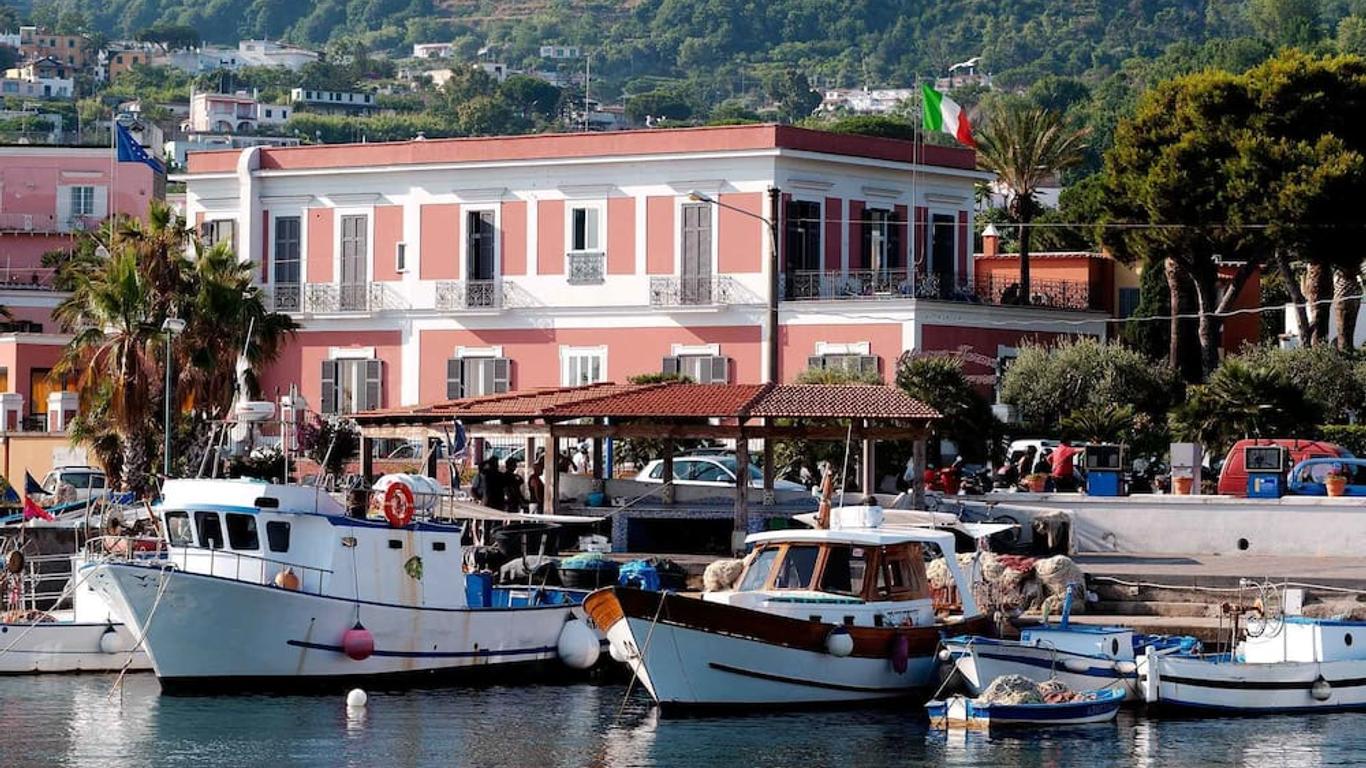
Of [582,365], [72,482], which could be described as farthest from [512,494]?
[582,365]

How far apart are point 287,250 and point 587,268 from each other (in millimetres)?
7770

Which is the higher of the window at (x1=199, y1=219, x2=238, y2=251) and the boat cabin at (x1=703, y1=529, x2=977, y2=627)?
the window at (x1=199, y1=219, x2=238, y2=251)

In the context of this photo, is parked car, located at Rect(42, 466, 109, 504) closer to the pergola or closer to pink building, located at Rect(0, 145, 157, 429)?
the pergola

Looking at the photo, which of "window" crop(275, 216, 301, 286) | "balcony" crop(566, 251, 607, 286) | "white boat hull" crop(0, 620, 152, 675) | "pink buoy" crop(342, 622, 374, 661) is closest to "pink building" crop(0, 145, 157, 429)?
"window" crop(275, 216, 301, 286)

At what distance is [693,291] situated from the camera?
5875 cm

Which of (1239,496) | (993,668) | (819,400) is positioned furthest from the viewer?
(1239,496)

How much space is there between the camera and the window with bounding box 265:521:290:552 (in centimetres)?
3562

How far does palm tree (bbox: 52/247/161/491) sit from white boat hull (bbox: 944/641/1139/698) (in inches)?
854

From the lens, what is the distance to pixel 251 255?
62594mm

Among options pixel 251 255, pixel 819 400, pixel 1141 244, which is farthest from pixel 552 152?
pixel 819 400

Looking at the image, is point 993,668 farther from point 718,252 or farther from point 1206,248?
point 1206,248

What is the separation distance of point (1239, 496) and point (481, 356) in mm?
20245

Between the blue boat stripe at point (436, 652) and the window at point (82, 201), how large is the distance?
162 feet

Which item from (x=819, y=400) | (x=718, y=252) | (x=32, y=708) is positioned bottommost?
(x=32, y=708)
